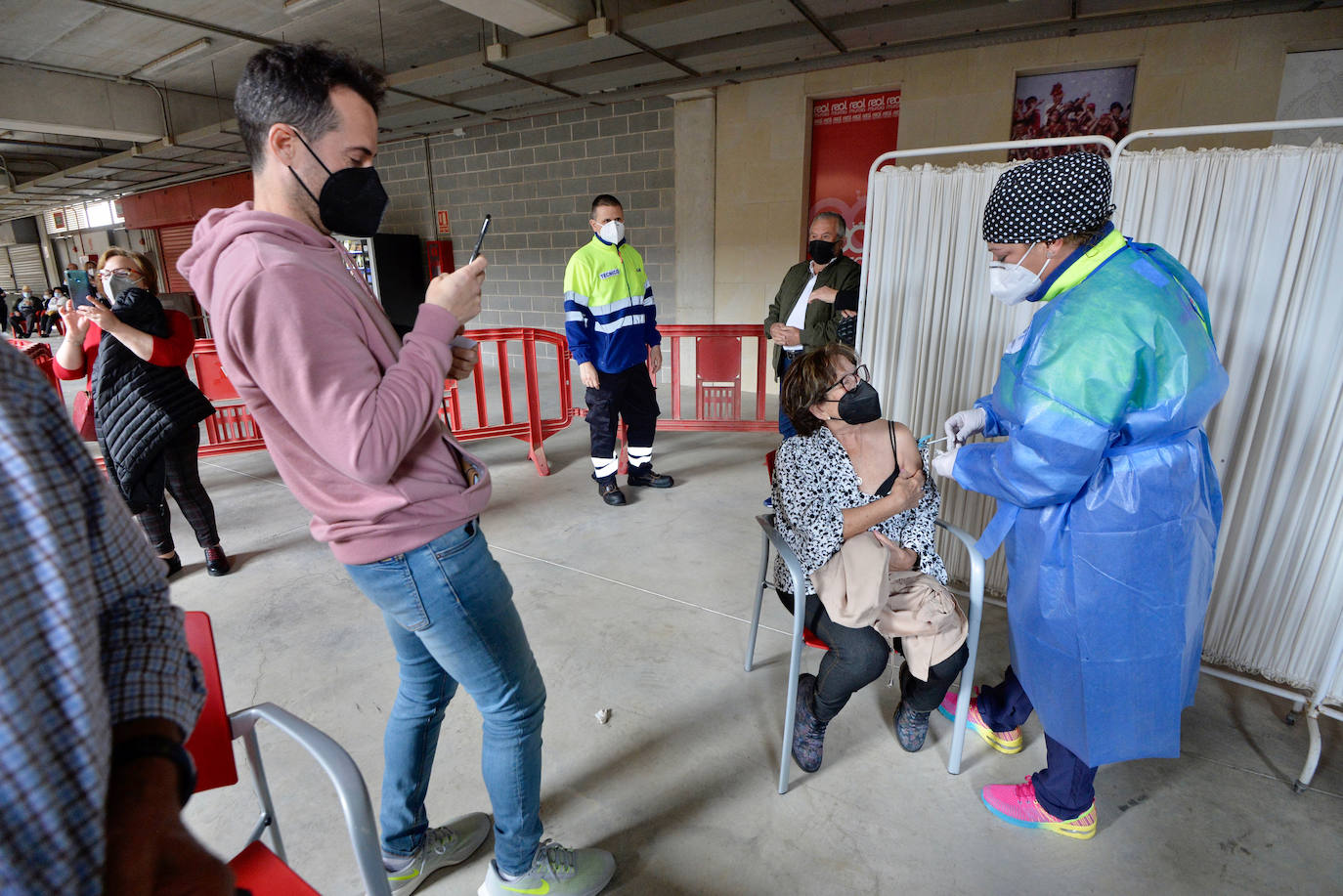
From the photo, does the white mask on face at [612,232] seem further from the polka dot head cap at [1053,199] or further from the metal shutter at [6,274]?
the metal shutter at [6,274]

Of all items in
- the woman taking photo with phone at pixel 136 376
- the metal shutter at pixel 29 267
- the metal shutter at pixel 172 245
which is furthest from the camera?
the metal shutter at pixel 29 267

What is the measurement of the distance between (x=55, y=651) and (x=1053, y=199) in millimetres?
1746

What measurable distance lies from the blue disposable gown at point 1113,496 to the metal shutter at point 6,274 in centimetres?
3174

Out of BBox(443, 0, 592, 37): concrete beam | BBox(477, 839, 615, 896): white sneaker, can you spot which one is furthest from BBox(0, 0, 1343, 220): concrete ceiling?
BBox(477, 839, 615, 896): white sneaker

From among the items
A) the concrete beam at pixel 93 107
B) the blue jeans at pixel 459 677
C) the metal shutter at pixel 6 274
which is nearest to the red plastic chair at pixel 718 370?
the blue jeans at pixel 459 677

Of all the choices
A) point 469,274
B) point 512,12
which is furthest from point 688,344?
point 469,274

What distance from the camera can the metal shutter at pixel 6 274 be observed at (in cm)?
2269

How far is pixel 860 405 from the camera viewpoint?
1.79 metres

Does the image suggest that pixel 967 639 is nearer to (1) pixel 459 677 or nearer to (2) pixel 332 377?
(1) pixel 459 677

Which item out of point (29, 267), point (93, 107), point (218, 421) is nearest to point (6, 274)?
point (29, 267)

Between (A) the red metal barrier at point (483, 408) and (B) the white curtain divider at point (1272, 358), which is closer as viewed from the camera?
(B) the white curtain divider at point (1272, 358)

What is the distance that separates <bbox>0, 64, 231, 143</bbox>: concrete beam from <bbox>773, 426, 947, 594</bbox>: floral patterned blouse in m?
9.68

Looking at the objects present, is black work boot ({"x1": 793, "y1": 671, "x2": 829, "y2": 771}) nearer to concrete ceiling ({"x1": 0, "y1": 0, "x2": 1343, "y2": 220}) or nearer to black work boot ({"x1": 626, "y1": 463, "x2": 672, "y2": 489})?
black work boot ({"x1": 626, "y1": 463, "x2": 672, "y2": 489})

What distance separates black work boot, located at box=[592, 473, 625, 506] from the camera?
3.96 metres
